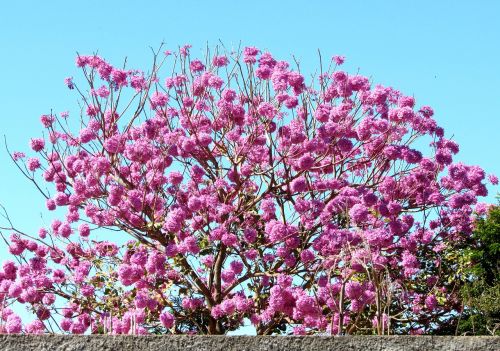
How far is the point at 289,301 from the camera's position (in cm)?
1062

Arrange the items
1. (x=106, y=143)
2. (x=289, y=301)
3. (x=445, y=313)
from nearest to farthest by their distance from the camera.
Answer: (x=289, y=301) → (x=106, y=143) → (x=445, y=313)

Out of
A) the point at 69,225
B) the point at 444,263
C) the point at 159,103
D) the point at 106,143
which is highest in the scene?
the point at 159,103

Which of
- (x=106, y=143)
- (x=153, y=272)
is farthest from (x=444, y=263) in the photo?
(x=106, y=143)

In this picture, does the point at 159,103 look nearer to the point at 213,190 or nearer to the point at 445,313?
the point at 213,190

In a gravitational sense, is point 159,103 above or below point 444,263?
above

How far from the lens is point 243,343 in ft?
15.8

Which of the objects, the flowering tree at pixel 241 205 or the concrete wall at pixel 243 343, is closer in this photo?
the concrete wall at pixel 243 343

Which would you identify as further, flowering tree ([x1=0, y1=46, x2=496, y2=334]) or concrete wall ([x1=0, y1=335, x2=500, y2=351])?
flowering tree ([x1=0, y1=46, x2=496, y2=334])

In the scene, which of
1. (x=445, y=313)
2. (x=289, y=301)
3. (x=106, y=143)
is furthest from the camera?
(x=445, y=313)

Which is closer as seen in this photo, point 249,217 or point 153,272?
point 153,272

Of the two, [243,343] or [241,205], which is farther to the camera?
[241,205]

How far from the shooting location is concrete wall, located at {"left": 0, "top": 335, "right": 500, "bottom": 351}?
15.8ft

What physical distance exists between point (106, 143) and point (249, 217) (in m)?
2.44

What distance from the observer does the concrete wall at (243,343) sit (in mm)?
4809
